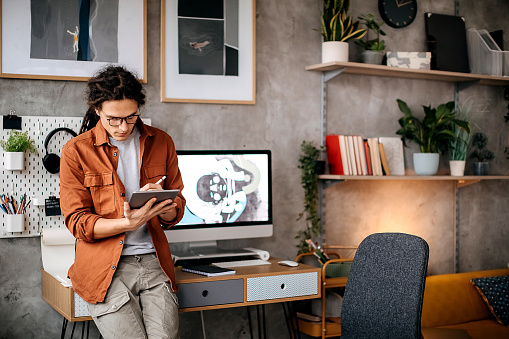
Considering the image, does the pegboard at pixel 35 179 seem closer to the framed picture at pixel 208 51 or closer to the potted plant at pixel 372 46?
the framed picture at pixel 208 51

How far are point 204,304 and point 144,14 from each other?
1566mm

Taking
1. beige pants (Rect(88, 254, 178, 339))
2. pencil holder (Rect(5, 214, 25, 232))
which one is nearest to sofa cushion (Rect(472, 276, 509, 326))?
beige pants (Rect(88, 254, 178, 339))

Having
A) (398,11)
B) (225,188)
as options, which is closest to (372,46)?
(398,11)

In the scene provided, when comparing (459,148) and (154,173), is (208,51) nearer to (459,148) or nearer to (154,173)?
(154,173)

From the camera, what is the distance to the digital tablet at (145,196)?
92.2 inches

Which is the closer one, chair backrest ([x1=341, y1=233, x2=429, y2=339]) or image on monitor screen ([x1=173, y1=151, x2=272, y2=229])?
chair backrest ([x1=341, y1=233, x2=429, y2=339])

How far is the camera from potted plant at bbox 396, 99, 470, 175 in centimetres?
399

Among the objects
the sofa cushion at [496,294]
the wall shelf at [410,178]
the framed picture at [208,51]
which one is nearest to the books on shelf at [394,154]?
the wall shelf at [410,178]

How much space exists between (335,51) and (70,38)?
1519 millimetres

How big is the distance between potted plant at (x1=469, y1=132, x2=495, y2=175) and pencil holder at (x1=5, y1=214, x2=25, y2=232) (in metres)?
2.98

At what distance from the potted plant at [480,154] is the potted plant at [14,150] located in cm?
295

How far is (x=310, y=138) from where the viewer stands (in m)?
3.85

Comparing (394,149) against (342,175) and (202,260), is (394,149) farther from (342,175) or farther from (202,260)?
(202,260)

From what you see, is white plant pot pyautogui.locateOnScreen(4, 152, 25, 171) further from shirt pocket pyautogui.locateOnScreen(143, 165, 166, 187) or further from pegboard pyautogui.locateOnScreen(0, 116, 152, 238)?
shirt pocket pyautogui.locateOnScreen(143, 165, 166, 187)
